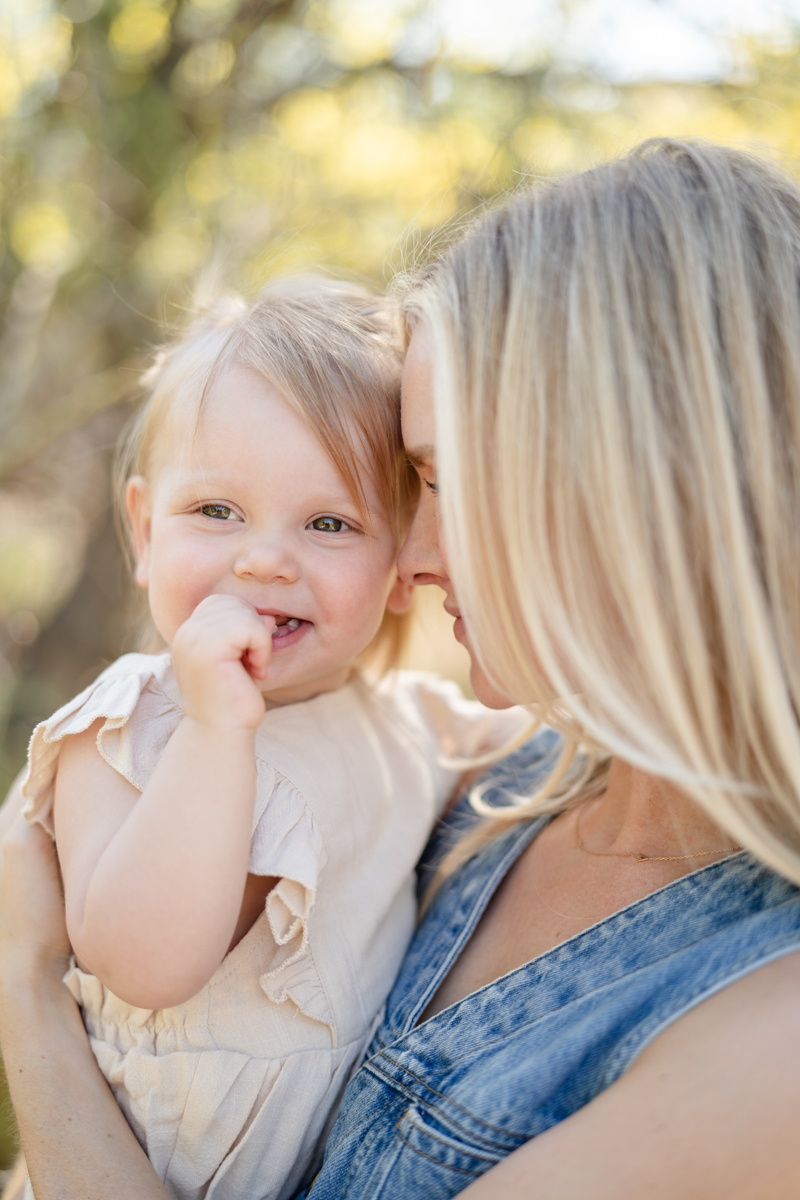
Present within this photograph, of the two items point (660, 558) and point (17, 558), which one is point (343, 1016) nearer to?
point (660, 558)

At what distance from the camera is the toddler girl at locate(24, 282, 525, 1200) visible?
1.17 meters

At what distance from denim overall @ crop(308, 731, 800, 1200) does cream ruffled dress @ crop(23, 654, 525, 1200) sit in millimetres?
83

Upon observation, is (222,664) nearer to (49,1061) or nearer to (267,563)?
(267,563)

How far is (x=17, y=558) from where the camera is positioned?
4605mm

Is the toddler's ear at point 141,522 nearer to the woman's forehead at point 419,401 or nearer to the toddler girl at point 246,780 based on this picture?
the toddler girl at point 246,780

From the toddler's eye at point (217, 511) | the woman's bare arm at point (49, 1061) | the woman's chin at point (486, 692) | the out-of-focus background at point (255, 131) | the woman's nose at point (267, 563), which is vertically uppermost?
the out-of-focus background at point (255, 131)

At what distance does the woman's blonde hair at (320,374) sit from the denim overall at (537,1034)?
0.74 m

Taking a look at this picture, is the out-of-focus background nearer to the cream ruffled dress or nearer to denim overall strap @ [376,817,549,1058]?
denim overall strap @ [376,817,549,1058]

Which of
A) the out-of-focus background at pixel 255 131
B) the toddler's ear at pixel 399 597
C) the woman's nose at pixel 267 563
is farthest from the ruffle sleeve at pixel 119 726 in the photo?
the out-of-focus background at pixel 255 131

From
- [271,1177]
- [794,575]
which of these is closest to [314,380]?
[794,575]

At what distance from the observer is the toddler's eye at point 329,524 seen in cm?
148

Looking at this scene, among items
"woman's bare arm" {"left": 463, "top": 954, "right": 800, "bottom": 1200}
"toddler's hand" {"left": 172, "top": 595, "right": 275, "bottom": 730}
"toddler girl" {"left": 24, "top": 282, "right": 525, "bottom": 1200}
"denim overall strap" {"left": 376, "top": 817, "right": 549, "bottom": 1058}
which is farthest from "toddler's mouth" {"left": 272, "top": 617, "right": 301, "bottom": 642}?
"woman's bare arm" {"left": 463, "top": 954, "right": 800, "bottom": 1200}

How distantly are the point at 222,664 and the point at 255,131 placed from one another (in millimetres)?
2896

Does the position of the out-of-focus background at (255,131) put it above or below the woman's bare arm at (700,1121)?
above
